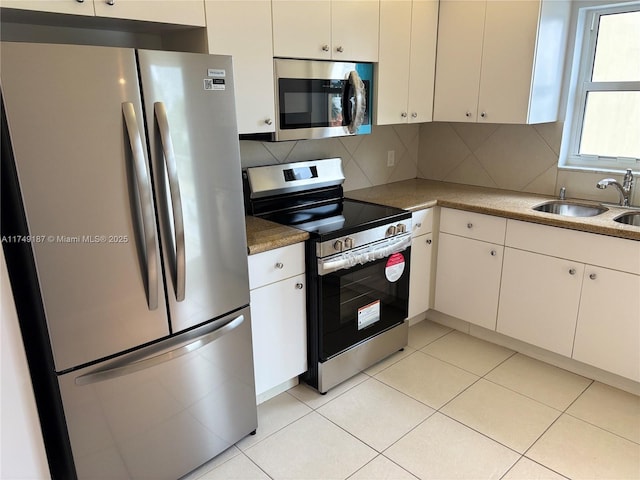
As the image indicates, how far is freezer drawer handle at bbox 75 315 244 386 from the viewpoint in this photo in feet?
5.01

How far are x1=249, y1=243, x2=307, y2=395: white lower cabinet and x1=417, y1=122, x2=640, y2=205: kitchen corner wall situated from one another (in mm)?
1730

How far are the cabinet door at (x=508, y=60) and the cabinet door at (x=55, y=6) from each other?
2164 millimetres

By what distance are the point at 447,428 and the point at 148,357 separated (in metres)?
1.40

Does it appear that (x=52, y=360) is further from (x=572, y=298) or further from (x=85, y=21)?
(x=572, y=298)

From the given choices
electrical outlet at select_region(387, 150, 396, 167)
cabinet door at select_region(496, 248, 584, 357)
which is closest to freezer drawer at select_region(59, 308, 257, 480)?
cabinet door at select_region(496, 248, 584, 357)

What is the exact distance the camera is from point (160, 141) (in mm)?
1494

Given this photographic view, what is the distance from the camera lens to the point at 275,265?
209cm

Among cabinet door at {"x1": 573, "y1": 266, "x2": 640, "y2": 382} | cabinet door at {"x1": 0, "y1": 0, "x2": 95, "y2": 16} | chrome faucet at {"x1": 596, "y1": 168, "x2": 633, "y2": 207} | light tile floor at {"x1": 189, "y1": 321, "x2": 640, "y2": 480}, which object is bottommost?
light tile floor at {"x1": 189, "y1": 321, "x2": 640, "y2": 480}

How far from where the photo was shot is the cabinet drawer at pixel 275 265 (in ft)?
6.64

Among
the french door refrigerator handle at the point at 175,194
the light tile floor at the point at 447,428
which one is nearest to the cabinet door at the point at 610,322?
the light tile floor at the point at 447,428

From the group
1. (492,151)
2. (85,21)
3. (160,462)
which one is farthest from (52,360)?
(492,151)

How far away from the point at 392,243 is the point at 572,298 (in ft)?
3.26

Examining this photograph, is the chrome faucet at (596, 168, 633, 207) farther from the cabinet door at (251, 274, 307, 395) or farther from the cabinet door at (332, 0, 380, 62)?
the cabinet door at (251, 274, 307, 395)

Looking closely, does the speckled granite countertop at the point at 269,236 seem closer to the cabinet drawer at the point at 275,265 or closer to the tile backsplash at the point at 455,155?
the cabinet drawer at the point at 275,265
